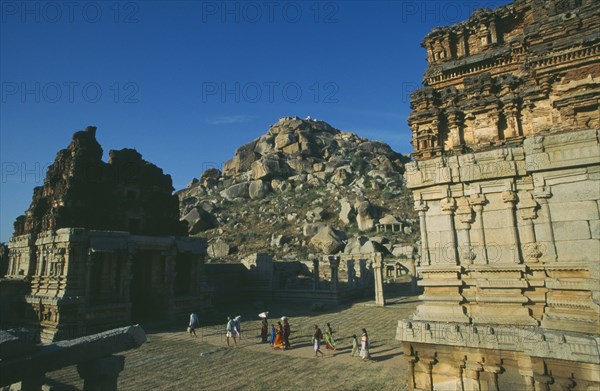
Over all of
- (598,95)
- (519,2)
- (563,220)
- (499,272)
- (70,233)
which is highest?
(519,2)

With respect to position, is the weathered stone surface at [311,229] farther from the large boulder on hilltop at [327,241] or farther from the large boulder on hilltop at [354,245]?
the large boulder on hilltop at [354,245]

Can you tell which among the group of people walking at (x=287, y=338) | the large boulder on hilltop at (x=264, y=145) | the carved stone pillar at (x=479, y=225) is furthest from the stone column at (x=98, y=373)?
the large boulder on hilltop at (x=264, y=145)

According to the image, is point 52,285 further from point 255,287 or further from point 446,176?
point 446,176

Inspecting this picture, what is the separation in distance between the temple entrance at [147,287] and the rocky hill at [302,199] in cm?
1318

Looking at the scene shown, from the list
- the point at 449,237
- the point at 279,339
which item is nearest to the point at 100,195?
the point at 279,339

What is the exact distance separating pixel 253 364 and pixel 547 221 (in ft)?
32.4

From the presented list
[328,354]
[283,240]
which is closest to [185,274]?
[328,354]

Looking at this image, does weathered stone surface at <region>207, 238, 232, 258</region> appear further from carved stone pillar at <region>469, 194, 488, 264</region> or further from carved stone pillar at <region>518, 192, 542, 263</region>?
carved stone pillar at <region>518, 192, 542, 263</region>

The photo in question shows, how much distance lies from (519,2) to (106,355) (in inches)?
509

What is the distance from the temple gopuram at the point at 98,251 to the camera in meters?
17.7

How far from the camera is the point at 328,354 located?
43.5 feet

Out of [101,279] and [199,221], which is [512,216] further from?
[199,221]

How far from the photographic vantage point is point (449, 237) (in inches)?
311

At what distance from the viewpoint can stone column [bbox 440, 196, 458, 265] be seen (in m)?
7.83
